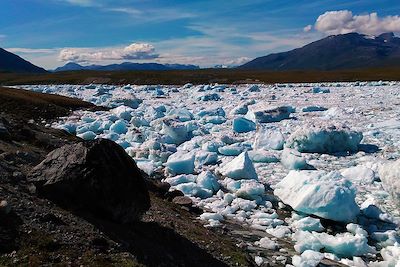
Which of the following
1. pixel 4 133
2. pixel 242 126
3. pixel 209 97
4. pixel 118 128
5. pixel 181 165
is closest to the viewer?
pixel 4 133

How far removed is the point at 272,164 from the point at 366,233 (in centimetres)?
636

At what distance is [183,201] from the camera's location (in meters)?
12.0

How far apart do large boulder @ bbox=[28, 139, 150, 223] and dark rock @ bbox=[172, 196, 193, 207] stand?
375 centimetres

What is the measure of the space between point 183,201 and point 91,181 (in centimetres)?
469

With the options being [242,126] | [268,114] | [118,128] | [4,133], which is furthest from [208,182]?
[268,114]

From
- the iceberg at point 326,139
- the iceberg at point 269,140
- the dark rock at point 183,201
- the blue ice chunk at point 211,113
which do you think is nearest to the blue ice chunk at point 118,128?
the blue ice chunk at point 211,113

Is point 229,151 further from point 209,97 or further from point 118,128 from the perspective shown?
point 209,97

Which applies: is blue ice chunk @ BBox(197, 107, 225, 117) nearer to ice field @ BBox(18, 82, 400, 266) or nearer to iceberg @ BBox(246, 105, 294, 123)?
ice field @ BBox(18, 82, 400, 266)

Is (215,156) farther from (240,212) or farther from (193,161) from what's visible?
(240,212)

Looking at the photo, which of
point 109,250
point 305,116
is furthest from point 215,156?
point 305,116

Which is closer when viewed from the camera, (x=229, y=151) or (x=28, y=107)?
(x=229, y=151)

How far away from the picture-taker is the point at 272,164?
53.0ft

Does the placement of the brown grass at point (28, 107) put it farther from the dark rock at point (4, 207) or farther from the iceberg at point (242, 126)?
the dark rock at point (4, 207)

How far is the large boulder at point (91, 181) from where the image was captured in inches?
301
